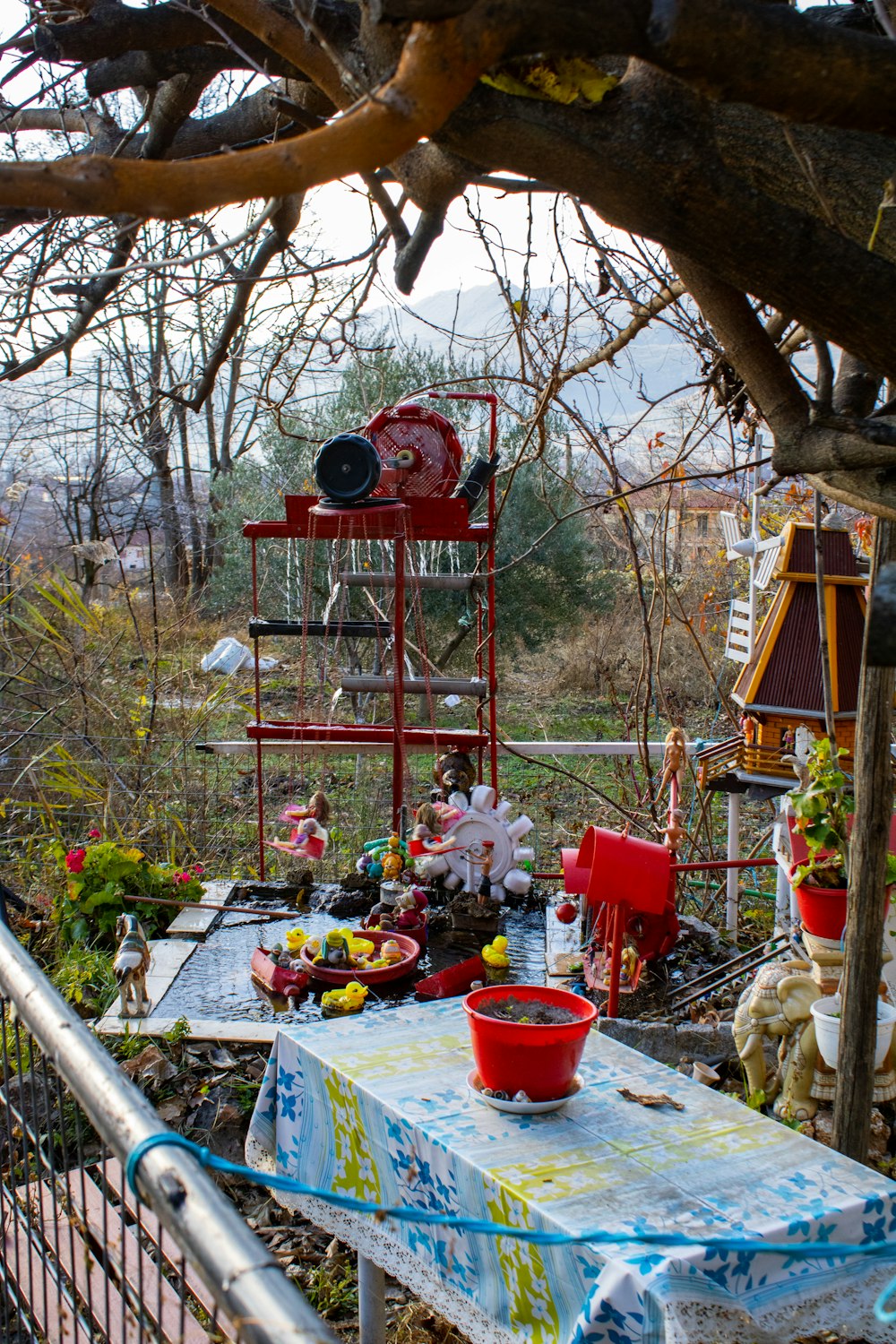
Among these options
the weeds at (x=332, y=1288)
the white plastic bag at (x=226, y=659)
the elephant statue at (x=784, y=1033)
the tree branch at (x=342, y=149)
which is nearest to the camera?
the tree branch at (x=342, y=149)

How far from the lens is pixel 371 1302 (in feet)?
7.79

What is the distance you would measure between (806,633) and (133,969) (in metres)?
2.45

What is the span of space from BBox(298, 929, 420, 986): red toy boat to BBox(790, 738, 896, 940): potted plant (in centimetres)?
136

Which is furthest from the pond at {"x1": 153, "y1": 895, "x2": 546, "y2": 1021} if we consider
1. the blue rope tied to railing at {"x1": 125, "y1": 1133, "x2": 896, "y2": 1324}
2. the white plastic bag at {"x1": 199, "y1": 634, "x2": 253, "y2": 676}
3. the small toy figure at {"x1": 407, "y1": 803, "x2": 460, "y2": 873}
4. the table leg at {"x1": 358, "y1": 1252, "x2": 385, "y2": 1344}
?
the white plastic bag at {"x1": 199, "y1": 634, "x2": 253, "y2": 676}

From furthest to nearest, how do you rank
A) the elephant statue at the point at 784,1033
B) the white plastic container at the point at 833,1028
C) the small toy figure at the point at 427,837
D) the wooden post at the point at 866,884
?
the small toy figure at the point at 427,837 → the elephant statue at the point at 784,1033 → the white plastic container at the point at 833,1028 → the wooden post at the point at 866,884

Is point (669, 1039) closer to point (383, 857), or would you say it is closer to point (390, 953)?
point (390, 953)

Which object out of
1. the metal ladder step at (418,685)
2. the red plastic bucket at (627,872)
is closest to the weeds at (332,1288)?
the red plastic bucket at (627,872)

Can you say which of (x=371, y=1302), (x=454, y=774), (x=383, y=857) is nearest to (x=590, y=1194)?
(x=371, y=1302)

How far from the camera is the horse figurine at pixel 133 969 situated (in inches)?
138

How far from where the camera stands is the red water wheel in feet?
16.0

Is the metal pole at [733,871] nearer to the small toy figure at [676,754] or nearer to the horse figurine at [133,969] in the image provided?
the small toy figure at [676,754]

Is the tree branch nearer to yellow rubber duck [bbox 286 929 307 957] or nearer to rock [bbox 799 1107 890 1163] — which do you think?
rock [bbox 799 1107 890 1163]

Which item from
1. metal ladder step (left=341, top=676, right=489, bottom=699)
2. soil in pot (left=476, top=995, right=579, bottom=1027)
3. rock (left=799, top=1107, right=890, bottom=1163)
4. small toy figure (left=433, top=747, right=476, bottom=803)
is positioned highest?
metal ladder step (left=341, top=676, right=489, bottom=699)

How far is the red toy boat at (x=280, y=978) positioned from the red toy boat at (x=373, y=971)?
40mm
